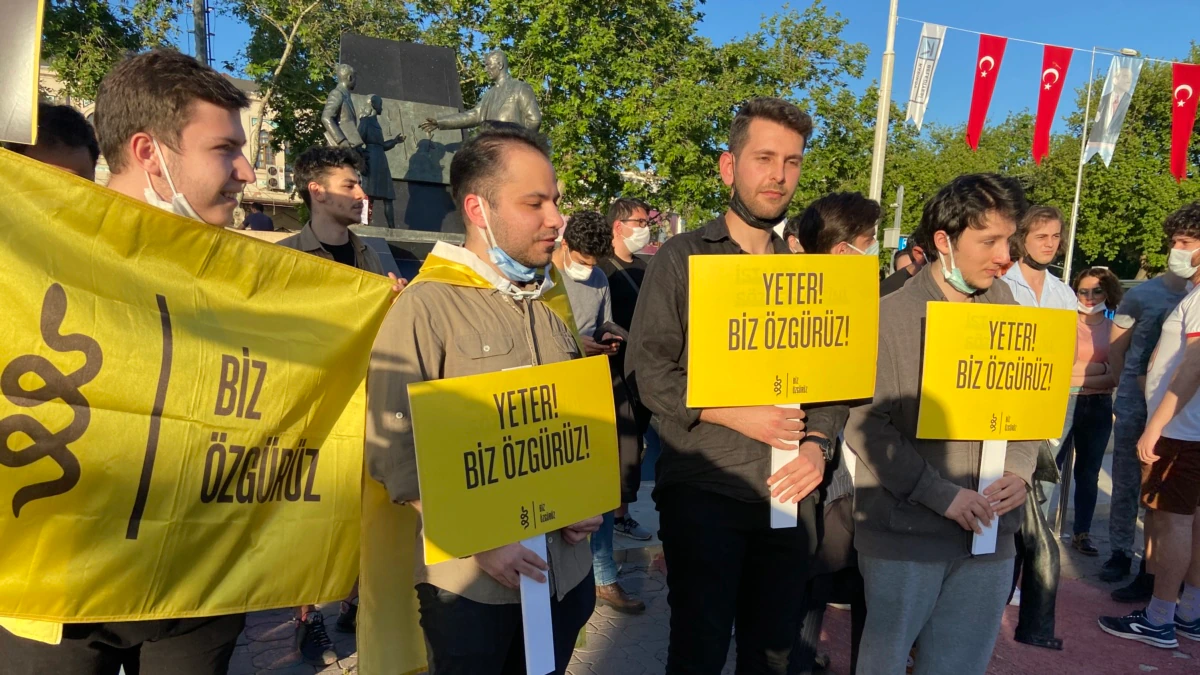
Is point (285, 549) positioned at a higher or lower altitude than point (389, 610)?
higher

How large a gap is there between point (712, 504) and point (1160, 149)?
124 feet

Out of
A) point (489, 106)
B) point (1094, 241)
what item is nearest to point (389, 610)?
point (489, 106)

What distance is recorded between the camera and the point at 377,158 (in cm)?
840

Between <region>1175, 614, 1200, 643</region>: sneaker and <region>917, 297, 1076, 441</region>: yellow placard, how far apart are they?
9.04 ft

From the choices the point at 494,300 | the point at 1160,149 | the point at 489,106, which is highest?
the point at 1160,149

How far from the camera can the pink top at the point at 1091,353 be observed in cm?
503

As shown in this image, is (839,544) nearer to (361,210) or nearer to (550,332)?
(550,332)

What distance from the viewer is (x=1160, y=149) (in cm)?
3073

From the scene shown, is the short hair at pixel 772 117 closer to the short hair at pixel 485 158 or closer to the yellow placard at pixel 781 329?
the yellow placard at pixel 781 329

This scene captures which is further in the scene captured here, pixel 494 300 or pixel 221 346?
pixel 494 300

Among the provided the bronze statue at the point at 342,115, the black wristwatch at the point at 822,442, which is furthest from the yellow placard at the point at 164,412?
the bronze statue at the point at 342,115

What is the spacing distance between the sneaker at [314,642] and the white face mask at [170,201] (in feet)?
8.02

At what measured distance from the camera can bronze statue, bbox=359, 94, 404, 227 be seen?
8.37 meters

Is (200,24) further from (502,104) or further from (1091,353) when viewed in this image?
(1091,353)
